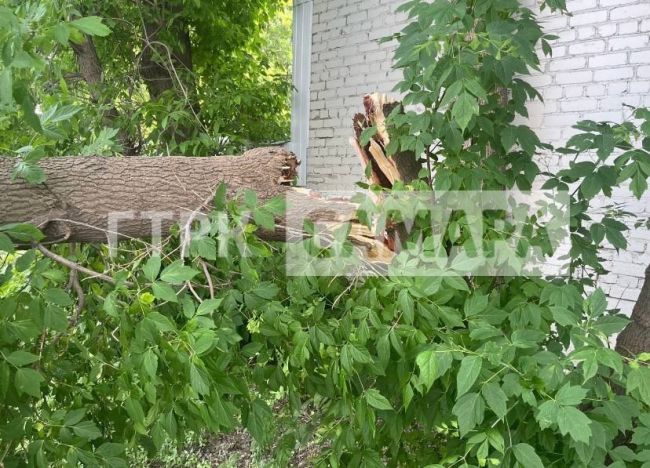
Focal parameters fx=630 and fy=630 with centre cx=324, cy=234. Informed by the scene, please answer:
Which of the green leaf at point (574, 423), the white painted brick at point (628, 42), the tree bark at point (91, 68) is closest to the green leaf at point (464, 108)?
the green leaf at point (574, 423)

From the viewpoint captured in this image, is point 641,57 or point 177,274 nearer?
point 177,274

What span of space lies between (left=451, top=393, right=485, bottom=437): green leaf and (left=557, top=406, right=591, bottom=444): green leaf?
0.11 metres

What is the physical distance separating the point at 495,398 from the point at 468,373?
0.06 meters

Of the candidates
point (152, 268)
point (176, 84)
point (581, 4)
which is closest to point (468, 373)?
point (152, 268)

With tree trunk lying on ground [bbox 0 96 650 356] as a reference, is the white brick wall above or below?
→ above

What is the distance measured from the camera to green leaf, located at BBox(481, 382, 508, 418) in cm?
92

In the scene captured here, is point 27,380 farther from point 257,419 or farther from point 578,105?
point 578,105

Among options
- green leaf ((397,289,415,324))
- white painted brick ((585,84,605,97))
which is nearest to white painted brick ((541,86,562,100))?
white painted brick ((585,84,605,97))

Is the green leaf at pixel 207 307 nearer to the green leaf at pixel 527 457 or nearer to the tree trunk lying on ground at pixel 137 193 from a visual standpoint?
the tree trunk lying on ground at pixel 137 193

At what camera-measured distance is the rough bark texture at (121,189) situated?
118cm

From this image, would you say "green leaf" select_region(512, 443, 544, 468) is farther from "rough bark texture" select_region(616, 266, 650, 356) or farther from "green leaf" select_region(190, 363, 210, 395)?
"rough bark texture" select_region(616, 266, 650, 356)

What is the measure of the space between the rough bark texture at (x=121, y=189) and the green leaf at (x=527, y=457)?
722 mm

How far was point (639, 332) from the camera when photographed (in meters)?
1.45

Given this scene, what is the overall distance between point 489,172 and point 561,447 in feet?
1.92
